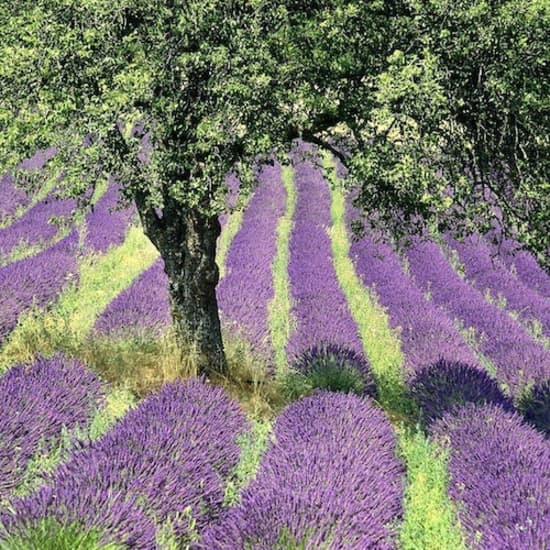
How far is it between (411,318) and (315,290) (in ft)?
6.96

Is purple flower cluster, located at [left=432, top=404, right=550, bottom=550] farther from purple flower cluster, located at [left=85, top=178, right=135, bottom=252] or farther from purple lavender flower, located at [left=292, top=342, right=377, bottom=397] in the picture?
purple flower cluster, located at [left=85, top=178, right=135, bottom=252]

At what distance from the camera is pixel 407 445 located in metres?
6.78

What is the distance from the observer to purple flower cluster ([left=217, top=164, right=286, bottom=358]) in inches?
388

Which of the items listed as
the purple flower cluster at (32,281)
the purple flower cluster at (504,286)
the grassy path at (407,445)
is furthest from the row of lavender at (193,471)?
the purple flower cluster at (504,286)

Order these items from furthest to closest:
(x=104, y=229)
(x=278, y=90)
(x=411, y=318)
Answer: (x=104, y=229), (x=411, y=318), (x=278, y=90)

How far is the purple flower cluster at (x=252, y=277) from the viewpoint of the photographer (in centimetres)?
987

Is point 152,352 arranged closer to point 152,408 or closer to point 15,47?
point 152,408

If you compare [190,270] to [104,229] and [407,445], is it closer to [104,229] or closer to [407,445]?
[407,445]

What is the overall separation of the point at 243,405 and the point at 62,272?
6354mm

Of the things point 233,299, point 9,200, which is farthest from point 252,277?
point 9,200

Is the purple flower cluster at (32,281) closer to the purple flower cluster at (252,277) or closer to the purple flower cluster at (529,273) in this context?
Result: the purple flower cluster at (252,277)

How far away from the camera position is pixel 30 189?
642 cm

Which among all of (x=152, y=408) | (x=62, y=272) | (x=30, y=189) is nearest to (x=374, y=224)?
(x=152, y=408)

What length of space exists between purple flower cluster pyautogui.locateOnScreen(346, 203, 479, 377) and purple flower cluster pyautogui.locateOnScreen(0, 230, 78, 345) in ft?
15.6
